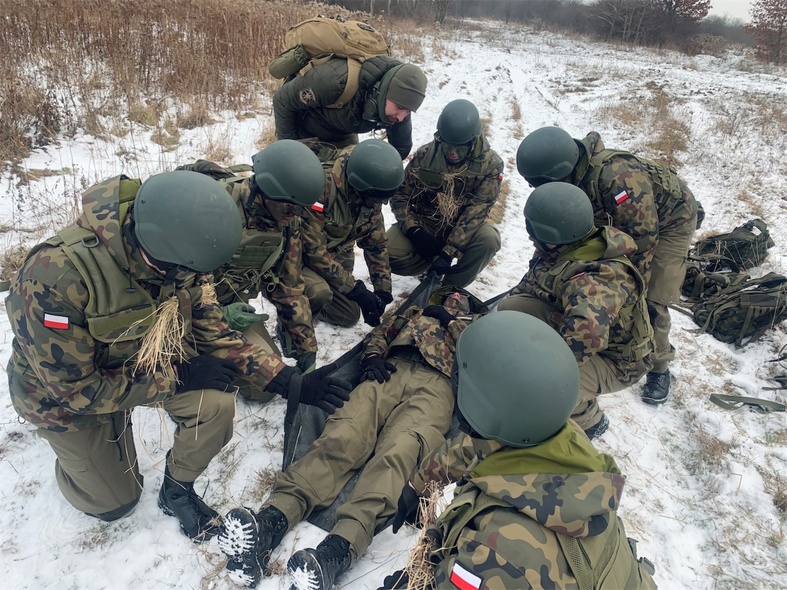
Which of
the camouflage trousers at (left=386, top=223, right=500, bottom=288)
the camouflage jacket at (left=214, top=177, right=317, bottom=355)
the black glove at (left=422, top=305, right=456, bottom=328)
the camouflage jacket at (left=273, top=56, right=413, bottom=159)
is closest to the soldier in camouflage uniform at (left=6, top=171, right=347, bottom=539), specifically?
the camouflage jacket at (left=214, top=177, right=317, bottom=355)

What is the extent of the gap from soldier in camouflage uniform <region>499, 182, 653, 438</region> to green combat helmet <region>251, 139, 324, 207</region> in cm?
147

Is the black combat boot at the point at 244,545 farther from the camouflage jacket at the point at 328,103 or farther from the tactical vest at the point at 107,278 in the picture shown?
the camouflage jacket at the point at 328,103

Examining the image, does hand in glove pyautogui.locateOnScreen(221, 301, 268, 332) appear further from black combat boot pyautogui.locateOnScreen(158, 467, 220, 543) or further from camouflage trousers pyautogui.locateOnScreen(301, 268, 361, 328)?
black combat boot pyautogui.locateOnScreen(158, 467, 220, 543)

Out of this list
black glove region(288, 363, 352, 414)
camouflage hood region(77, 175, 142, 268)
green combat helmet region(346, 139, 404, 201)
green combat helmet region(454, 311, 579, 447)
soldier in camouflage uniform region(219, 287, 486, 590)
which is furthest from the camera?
green combat helmet region(346, 139, 404, 201)

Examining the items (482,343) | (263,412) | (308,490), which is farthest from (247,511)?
(482,343)

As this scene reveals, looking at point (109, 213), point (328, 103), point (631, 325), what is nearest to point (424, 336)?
point (631, 325)

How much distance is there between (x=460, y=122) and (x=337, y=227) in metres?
1.61

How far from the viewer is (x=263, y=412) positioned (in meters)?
3.20

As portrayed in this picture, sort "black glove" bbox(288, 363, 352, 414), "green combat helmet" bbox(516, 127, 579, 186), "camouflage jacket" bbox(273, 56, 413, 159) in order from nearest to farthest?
1. "black glove" bbox(288, 363, 352, 414)
2. "green combat helmet" bbox(516, 127, 579, 186)
3. "camouflage jacket" bbox(273, 56, 413, 159)

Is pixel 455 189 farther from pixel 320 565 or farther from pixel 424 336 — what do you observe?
pixel 320 565

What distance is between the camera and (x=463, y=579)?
1.49m

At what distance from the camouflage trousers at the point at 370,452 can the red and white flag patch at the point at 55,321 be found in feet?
4.28

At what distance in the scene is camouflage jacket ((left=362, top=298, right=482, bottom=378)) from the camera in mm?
3223

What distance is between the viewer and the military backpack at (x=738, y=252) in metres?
5.48
